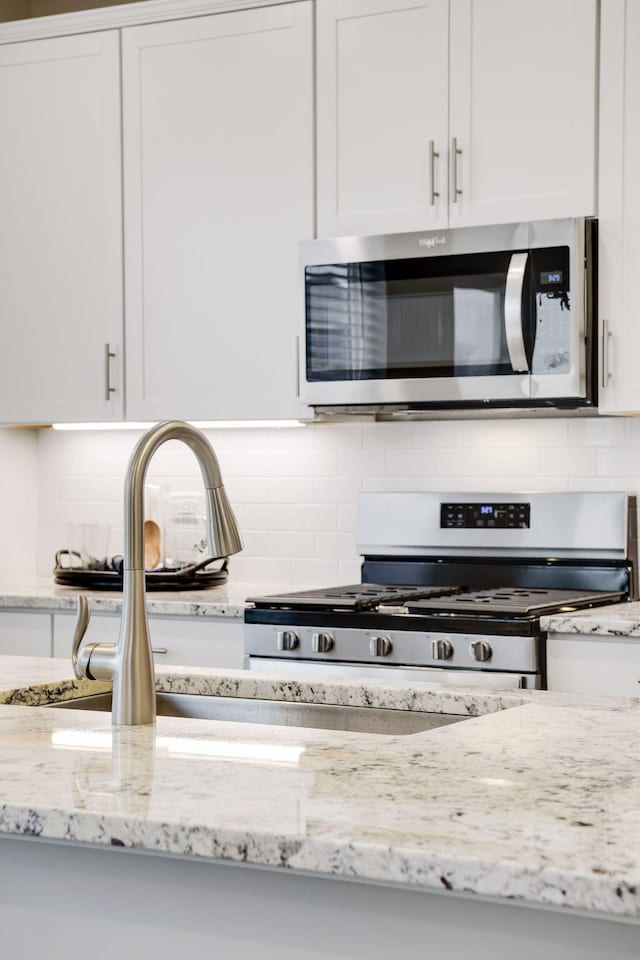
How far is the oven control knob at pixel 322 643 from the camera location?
3064 millimetres

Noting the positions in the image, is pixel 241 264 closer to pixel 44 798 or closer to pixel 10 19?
pixel 10 19

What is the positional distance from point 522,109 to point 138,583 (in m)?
2.22

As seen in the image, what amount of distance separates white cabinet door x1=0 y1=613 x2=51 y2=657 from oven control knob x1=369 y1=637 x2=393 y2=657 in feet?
3.53

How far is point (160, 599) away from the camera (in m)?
3.44

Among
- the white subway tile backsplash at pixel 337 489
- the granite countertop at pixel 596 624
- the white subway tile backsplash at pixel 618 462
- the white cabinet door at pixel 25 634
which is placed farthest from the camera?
the white subway tile backsplash at pixel 337 489

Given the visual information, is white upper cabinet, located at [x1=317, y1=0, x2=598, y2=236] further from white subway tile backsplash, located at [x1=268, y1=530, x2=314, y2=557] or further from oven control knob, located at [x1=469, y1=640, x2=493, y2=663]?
oven control knob, located at [x1=469, y1=640, x2=493, y2=663]

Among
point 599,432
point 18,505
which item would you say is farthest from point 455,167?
point 18,505

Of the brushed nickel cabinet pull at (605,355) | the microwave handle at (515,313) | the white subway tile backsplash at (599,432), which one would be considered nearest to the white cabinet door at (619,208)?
the brushed nickel cabinet pull at (605,355)

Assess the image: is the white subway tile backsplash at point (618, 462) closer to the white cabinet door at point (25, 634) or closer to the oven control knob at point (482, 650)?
the oven control knob at point (482, 650)

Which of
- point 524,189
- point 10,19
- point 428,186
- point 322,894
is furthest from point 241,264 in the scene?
point 322,894

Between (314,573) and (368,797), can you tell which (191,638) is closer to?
(314,573)

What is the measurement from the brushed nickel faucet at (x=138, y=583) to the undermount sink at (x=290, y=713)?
1.11 feet

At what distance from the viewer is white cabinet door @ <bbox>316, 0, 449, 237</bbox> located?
338 centimetres

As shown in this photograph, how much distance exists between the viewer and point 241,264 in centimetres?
363
